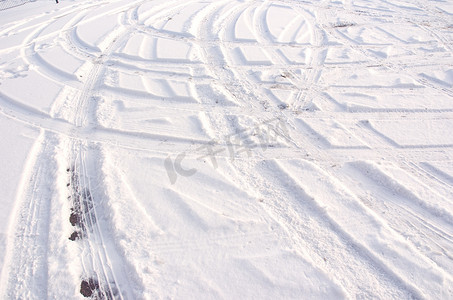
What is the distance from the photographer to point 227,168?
3234 millimetres

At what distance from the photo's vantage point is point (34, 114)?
4.07 metres

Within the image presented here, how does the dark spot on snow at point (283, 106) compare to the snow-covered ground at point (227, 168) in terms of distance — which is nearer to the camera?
the snow-covered ground at point (227, 168)

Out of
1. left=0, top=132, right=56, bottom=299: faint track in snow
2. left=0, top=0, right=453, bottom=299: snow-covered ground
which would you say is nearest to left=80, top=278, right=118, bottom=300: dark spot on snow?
left=0, top=0, right=453, bottom=299: snow-covered ground

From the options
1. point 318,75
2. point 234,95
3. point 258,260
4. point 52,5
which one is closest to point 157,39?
point 234,95

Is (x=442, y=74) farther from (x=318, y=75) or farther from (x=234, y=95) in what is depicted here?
(x=234, y=95)

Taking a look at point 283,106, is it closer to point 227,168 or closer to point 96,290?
point 227,168

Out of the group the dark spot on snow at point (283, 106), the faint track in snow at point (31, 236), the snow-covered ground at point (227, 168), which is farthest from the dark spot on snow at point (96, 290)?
the dark spot on snow at point (283, 106)

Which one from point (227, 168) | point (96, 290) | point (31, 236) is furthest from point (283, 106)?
point (31, 236)

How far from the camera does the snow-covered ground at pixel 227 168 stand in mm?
2320

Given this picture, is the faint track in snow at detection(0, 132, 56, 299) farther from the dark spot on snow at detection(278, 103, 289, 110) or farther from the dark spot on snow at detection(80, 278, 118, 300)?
the dark spot on snow at detection(278, 103, 289, 110)

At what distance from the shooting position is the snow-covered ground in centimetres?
232

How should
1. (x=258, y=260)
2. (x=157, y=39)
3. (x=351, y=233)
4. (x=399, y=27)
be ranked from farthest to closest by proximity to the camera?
(x=399, y=27), (x=157, y=39), (x=351, y=233), (x=258, y=260)

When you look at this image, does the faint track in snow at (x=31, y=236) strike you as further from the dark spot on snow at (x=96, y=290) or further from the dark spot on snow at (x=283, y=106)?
the dark spot on snow at (x=283, y=106)

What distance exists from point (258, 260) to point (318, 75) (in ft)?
12.1
